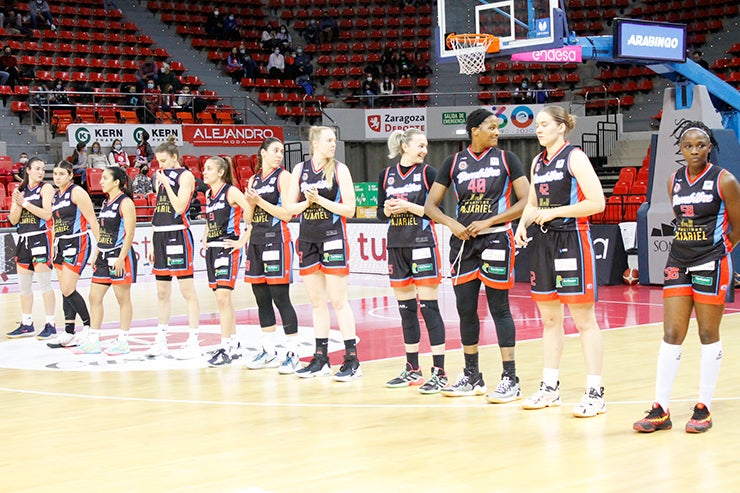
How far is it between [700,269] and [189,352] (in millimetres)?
5095

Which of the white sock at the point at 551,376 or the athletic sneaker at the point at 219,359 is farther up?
the white sock at the point at 551,376

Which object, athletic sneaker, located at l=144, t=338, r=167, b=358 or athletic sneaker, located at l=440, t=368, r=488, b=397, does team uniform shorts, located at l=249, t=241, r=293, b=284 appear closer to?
athletic sneaker, located at l=144, t=338, r=167, b=358

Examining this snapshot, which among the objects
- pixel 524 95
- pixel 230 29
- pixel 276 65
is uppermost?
pixel 230 29

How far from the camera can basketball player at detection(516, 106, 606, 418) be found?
20.9 feet

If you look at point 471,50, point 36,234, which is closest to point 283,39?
point 471,50

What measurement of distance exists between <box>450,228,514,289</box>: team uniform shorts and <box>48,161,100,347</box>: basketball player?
4.67 metres

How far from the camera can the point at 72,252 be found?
10.4 meters

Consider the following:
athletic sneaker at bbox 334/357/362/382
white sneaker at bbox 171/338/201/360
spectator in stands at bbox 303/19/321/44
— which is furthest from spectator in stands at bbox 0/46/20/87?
athletic sneaker at bbox 334/357/362/382

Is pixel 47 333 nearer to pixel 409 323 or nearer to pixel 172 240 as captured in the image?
pixel 172 240

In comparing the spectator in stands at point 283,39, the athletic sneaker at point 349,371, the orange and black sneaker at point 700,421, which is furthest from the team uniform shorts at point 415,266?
the spectator in stands at point 283,39

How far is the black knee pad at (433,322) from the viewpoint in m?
7.48

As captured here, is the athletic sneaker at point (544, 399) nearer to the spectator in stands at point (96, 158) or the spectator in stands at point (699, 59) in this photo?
the spectator in stands at point (96, 158)

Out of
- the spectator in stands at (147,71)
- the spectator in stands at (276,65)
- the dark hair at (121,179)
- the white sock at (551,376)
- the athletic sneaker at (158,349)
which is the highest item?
the spectator in stands at (276,65)

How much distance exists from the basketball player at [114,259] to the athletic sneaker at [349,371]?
8.48 feet
